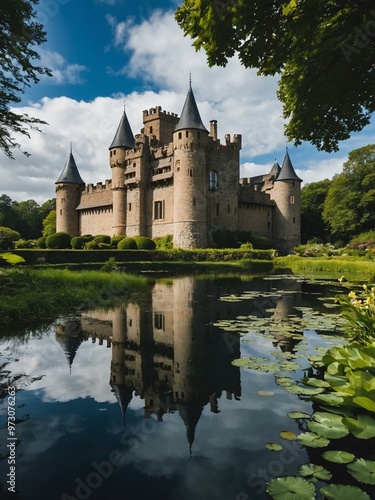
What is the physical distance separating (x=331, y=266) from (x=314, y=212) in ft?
101

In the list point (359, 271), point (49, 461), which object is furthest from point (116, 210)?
point (49, 461)

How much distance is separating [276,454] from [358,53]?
7340 millimetres

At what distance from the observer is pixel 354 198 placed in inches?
1735

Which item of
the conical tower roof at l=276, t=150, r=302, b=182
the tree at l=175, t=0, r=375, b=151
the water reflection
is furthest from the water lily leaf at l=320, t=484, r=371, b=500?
the conical tower roof at l=276, t=150, r=302, b=182

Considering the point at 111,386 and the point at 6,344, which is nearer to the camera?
the point at 111,386

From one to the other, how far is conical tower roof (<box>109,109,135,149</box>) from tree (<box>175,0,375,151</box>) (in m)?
34.8

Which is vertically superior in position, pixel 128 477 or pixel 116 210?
pixel 116 210

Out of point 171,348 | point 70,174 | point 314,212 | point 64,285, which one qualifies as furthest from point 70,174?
point 171,348

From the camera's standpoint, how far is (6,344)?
5613 mm

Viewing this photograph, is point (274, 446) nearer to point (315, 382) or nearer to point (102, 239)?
point (315, 382)

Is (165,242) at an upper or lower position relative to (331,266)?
upper

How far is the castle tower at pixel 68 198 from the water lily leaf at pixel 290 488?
162ft

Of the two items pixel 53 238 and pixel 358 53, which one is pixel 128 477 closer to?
pixel 358 53

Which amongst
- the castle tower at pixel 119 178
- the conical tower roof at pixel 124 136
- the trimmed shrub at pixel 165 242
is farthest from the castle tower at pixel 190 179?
the conical tower roof at pixel 124 136
